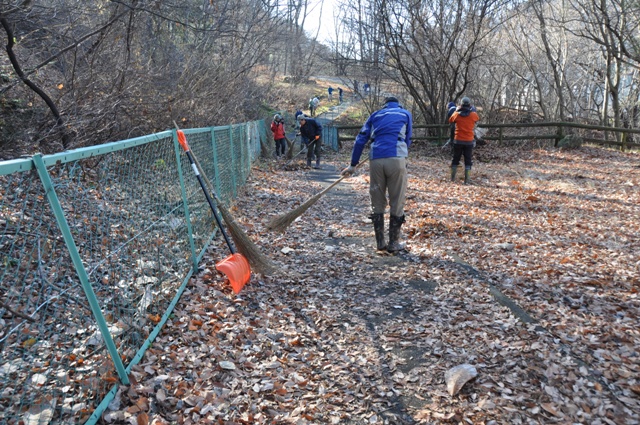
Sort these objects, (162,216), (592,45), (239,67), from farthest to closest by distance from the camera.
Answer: (592,45) < (239,67) < (162,216)

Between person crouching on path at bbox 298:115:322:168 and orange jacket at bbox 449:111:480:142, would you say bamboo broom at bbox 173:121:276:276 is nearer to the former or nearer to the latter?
orange jacket at bbox 449:111:480:142

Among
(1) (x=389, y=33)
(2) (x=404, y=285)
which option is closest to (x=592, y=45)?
(1) (x=389, y=33)

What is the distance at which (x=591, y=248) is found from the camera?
594 cm

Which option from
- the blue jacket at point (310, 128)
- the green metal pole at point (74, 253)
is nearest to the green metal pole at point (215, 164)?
the green metal pole at point (74, 253)

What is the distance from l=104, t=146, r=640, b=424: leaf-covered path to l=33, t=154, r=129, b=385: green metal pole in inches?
8.7

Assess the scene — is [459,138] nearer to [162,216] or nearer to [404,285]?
[404,285]

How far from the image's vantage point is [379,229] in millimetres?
5977

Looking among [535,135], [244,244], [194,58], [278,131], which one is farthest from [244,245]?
[535,135]

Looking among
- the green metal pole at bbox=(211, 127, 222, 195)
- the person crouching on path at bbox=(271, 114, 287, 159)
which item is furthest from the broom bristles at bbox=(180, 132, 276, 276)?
the person crouching on path at bbox=(271, 114, 287, 159)

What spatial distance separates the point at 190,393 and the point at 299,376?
0.82 metres

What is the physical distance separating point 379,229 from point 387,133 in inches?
51.2

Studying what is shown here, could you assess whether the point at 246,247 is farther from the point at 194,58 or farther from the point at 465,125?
the point at 194,58

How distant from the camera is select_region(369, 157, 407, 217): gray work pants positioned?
5672 millimetres

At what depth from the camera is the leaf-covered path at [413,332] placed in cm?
290
